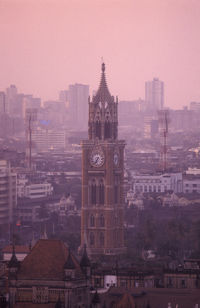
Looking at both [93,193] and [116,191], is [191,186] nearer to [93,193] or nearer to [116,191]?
[116,191]

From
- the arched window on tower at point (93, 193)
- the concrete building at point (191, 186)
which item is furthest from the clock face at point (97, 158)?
the concrete building at point (191, 186)

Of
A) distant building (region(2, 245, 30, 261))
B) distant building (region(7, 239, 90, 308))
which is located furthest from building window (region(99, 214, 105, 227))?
distant building (region(7, 239, 90, 308))

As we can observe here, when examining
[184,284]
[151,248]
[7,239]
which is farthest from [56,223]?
[184,284]

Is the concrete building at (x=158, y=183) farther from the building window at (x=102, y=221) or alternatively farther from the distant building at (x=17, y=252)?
the distant building at (x=17, y=252)

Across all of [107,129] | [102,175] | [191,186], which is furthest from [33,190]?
[107,129]

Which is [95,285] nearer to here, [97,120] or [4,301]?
[4,301]

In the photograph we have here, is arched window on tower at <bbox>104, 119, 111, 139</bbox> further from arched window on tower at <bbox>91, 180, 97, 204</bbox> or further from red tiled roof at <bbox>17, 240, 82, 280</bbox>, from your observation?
red tiled roof at <bbox>17, 240, 82, 280</bbox>
